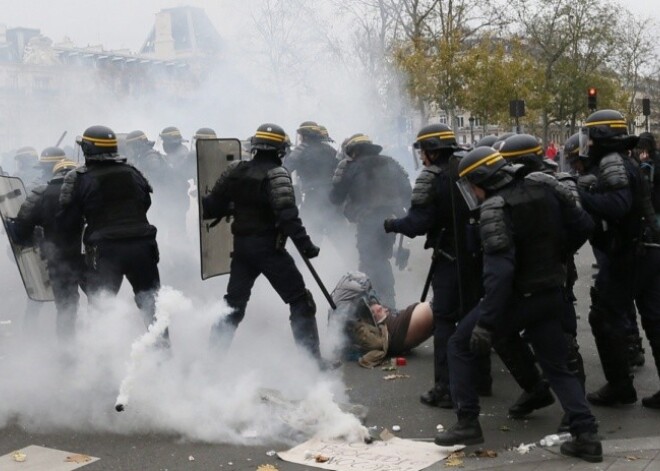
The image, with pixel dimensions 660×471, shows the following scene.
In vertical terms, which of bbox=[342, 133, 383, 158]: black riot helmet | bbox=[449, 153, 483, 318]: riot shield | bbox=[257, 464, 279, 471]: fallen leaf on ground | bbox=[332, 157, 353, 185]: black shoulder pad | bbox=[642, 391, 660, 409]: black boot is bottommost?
bbox=[642, 391, 660, 409]: black boot

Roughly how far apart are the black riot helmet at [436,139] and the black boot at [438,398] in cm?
150

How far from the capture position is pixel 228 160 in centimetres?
707

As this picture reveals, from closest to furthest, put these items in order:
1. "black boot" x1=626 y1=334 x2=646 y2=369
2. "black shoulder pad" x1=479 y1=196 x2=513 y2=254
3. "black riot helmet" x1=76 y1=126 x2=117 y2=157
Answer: "black shoulder pad" x1=479 y1=196 x2=513 y2=254 → "black riot helmet" x1=76 y1=126 x2=117 y2=157 → "black boot" x1=626 y1=334 x2=646 y2=369

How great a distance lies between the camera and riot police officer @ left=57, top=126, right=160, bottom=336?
6262 mm

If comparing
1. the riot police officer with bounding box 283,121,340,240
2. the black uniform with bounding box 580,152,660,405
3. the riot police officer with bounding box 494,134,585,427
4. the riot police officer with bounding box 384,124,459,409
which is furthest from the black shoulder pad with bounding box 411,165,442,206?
the riot police officer with bounding box 283,121,340,240

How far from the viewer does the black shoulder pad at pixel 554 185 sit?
4.74m

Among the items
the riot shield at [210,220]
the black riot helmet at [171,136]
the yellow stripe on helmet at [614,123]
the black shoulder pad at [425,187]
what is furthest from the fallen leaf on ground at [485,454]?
the black riot helmet at [171,136]

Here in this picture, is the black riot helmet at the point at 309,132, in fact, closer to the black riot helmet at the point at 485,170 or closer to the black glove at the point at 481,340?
the black riot helmet at the point at 485,170

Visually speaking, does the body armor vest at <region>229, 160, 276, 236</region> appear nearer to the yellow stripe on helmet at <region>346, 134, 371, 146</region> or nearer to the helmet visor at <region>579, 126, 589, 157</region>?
the helmet visor at <region>579, 126, 589, 157</region>

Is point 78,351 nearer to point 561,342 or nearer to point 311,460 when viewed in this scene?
point 311,460

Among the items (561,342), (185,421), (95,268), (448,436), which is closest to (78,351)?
(95,268)

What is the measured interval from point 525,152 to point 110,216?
9.14 ft

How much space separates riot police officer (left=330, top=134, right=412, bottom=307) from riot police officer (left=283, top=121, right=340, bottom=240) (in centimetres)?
151

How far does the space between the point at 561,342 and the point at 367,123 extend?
21784mm
